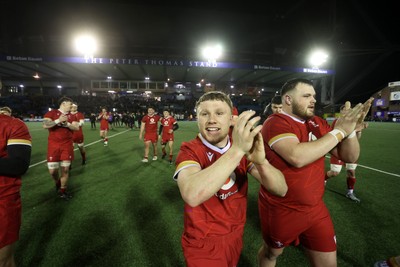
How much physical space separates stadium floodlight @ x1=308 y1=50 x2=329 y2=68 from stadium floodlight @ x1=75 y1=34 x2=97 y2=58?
27.1m

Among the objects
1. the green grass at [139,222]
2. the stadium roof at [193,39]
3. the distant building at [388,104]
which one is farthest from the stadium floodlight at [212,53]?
the distant building at [388,104]

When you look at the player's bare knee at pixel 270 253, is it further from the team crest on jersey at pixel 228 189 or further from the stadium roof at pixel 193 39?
the stadium roof at pixel 193 39

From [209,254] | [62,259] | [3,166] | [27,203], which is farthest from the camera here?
[27,203]

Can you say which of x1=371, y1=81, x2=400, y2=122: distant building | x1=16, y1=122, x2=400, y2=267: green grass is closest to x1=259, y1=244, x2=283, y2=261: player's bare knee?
x1=16, y1=122, x2=400, y2=267: green grass

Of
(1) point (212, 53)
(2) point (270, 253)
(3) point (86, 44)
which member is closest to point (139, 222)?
(2) point (270, 253)

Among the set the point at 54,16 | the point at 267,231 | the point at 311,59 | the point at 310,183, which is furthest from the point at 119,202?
the point at 311,59

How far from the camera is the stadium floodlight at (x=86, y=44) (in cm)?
2383

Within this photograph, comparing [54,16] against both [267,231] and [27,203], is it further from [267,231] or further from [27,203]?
[267,231]

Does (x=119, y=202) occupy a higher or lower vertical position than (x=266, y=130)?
lower

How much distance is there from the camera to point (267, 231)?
2.28m

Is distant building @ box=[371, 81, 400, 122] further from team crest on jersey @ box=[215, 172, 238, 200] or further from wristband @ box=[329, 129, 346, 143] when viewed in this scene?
team crest on jersey @ box=[215, 172, 238, 200]

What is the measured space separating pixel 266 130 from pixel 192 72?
35303 mm

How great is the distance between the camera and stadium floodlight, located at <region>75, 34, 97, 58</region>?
78.2 feet

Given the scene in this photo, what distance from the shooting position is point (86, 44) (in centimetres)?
2414
